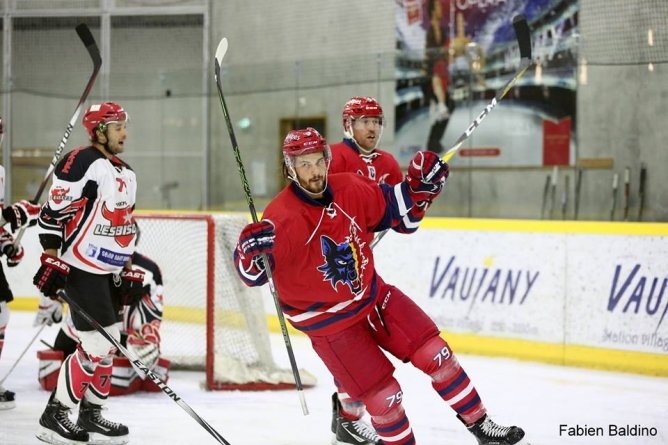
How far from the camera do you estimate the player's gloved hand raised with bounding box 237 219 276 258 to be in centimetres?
276

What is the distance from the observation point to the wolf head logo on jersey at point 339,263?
2.94 meters

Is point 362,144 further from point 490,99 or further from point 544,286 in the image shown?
point 490,99

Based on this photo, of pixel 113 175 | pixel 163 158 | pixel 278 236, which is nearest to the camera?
pixel 278 236

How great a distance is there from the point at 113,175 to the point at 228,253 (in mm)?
1539

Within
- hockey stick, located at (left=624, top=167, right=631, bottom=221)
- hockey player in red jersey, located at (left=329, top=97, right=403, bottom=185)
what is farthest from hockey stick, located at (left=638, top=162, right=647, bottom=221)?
hockey player in red jersey, located at (left=329, top=97, right=403, bottom=185)

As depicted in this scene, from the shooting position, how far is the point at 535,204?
23.6 ft

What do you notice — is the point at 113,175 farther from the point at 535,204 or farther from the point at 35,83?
the point at 35,83

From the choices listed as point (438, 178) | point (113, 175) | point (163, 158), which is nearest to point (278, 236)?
point (438, 178)

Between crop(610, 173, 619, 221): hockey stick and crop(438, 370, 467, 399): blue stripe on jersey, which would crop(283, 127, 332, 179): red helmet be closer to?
crop(438, 370, 467, 399): blue stripe on jersey

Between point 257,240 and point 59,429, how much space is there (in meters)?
1.48

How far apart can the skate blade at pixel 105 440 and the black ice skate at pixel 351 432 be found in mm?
866

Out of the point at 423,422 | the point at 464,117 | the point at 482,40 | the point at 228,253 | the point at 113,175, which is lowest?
the point at 423,422

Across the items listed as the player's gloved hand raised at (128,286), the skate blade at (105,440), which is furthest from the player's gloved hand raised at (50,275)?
the skate blade at (105,440)

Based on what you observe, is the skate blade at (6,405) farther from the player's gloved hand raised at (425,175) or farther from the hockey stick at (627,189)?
the hockey stick at (627,189)
